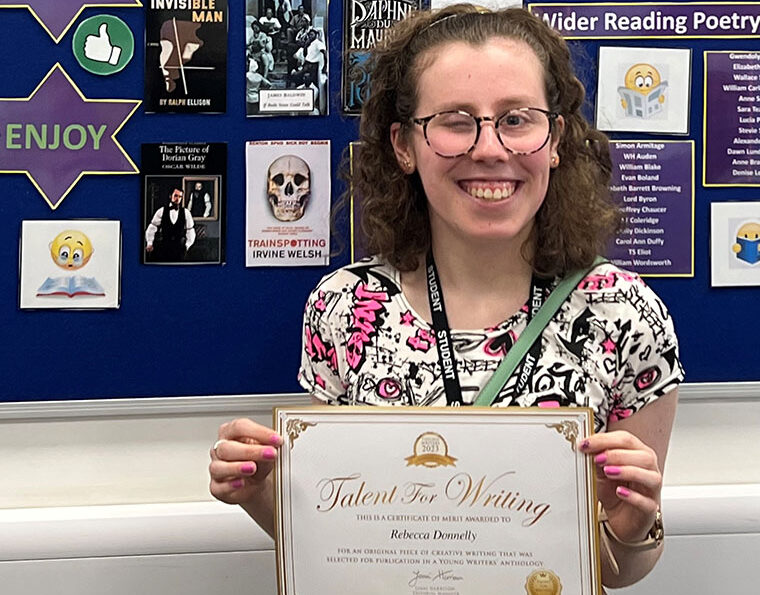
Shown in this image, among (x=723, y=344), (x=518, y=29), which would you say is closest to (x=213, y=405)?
(x=518, y=29)

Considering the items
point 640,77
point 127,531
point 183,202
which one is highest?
point 640,77

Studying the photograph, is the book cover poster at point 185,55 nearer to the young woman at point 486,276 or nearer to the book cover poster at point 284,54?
the book cover poster at point 284,54

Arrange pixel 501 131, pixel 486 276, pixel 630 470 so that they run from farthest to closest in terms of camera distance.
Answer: pixel 486 276 < pixel 501 131 < pixel 630 470

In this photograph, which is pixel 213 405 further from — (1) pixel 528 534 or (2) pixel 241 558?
(1) pixel 528 534

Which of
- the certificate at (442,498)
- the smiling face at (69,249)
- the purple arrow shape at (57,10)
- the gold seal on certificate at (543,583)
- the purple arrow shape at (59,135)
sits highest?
the purple arrow shape at (57,10)

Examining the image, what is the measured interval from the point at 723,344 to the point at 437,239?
2.00ft

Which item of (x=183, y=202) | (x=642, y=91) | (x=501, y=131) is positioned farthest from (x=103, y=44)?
(x=642, y=91)

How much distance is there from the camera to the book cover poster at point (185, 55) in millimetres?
1351

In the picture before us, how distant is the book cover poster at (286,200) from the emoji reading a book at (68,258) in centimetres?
27

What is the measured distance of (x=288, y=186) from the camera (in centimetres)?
139

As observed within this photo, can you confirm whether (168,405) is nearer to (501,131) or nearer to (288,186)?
(288,186)

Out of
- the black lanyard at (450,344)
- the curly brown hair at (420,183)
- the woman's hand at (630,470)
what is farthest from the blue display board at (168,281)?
the woman's hand at (630,470)

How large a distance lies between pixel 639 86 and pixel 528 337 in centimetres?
58

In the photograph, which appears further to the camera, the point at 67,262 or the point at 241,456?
the point at 67,262
